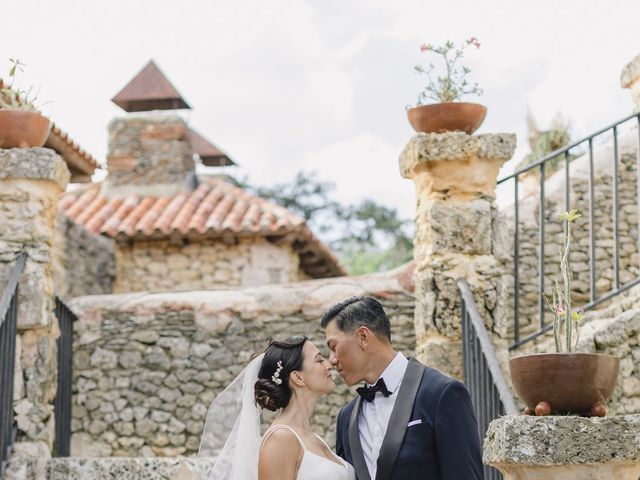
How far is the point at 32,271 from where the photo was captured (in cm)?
575

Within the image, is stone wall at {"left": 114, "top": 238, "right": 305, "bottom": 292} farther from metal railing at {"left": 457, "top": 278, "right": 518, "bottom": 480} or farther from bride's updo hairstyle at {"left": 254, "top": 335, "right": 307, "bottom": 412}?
bride's updo hairstyle at {"left": 254, "top": 335, "right": 307, "bottom": 412}

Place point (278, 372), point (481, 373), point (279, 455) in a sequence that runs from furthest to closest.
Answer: point (481, 373) → point (278, 372) → point (279, 455)

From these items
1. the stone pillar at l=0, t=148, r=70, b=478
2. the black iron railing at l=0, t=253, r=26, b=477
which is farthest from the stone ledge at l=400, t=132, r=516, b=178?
the black iron railing at l=0, t=253, r=26, b=477

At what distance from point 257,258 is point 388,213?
62.9ft

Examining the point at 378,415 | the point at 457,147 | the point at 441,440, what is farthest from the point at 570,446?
the point at 457,147

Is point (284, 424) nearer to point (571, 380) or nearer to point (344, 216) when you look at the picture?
point (571, 380)

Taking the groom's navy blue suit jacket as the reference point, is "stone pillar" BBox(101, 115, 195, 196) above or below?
above

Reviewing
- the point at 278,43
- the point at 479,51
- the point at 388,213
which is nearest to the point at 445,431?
the point at 479,51

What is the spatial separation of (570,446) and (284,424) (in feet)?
4.00

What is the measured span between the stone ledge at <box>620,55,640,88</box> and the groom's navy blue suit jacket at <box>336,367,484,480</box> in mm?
Result: 4172

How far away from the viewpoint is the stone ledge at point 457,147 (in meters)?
5.45

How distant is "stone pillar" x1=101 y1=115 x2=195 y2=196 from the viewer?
13273 millimetres

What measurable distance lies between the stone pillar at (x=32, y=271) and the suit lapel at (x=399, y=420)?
9.87ft

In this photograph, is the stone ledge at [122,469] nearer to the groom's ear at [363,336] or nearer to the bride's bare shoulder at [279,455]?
the bride's bare shoulder at [279,455]
